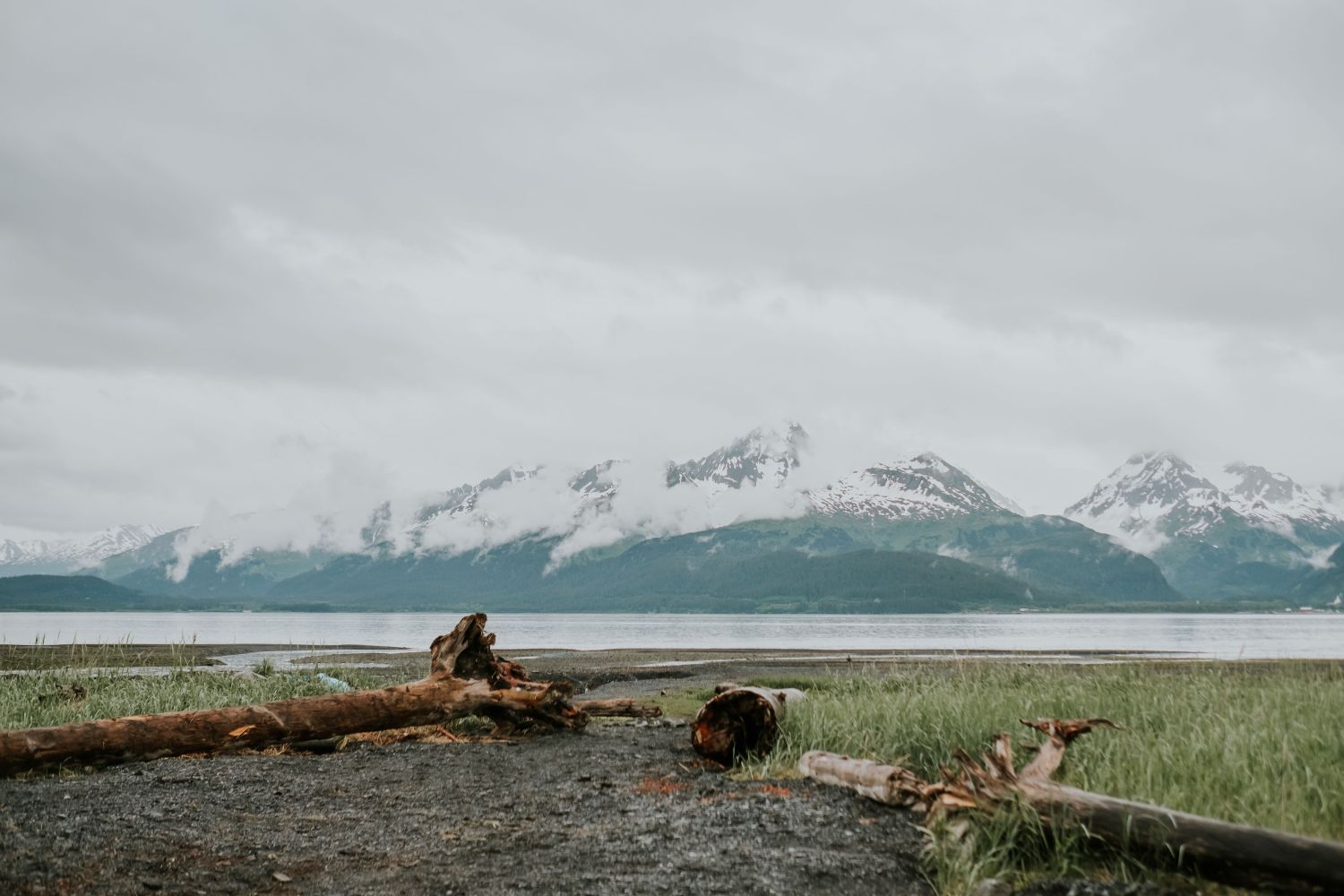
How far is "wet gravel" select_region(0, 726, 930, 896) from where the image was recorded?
908 cm

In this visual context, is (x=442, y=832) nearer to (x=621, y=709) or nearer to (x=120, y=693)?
(x=621, y=709)

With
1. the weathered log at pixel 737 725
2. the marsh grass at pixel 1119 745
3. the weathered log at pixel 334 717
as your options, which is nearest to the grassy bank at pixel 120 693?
the weathered log at pixel 334 717

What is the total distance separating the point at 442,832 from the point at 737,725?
574cm

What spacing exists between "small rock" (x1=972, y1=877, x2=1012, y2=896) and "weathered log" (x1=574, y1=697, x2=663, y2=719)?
1567 centimetres

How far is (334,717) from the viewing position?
17453 mm

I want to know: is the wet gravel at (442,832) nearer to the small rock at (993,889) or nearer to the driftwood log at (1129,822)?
the driftwood log at (1129,822)

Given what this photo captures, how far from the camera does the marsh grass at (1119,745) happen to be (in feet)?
28.3

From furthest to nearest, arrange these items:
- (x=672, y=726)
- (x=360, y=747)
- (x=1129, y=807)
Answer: (x=672, y=726) → (x=360, y=747) → (x=1129, y=807)

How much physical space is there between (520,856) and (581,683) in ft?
107

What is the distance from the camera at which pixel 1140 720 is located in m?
13.3

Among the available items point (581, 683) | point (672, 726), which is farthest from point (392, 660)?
point (672, 726)

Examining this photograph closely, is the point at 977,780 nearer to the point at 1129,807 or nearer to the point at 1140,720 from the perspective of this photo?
the point at 1129,807

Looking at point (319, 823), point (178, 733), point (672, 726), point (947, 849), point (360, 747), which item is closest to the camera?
point (947, 849)

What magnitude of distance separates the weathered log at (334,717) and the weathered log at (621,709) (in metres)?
2.56
